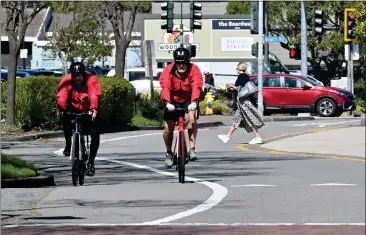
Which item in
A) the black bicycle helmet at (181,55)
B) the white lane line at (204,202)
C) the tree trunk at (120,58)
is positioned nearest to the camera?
the white lane line at (204,202)

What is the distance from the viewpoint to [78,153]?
15273 millimetres

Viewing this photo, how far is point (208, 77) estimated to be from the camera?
52594mm

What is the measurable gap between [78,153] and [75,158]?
0.13 metres

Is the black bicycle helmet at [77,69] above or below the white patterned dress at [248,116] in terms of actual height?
above

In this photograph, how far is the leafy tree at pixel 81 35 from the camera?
5872 centimetres

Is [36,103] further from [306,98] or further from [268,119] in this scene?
[306,98]

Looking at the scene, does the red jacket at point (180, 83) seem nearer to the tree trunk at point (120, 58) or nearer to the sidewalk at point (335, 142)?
the sidewalk at point (335, 142)

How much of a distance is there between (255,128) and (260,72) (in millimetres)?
15071

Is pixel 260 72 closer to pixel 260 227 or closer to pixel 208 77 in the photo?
pixel 208 77

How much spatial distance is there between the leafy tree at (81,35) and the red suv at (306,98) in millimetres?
13596

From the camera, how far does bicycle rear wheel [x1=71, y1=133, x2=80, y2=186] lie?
1495 cm

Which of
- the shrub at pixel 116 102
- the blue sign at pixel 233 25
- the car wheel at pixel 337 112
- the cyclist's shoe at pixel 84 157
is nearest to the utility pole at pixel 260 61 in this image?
the car wheel at pixel 337 112

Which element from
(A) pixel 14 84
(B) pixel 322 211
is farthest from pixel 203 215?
(A) pixel 14 84

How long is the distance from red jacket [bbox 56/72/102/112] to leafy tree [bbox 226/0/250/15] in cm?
6501
